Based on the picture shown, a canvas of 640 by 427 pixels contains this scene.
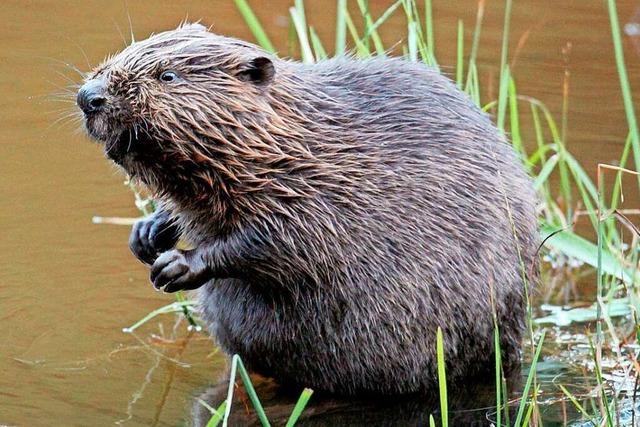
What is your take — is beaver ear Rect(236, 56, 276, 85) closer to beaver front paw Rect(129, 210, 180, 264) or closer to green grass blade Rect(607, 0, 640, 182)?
beaver front paw Rect(129, 210, 180, 264)

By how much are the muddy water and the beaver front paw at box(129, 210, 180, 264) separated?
1.23 ft

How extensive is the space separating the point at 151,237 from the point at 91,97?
823 millimetres

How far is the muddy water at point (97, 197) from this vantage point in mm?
4418

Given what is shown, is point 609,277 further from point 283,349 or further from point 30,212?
point 30,212

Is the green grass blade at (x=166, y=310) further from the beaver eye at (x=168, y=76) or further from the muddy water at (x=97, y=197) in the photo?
the beaver eye at (x=168, y=76)

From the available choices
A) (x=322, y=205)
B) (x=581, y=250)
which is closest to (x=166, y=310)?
(x=322, y=205)

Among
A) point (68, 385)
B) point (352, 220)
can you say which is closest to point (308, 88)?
point (352, 220)

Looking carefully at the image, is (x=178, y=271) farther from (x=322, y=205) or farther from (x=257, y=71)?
(x=257, y=71)

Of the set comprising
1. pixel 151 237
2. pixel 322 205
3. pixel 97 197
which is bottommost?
pixel 97 197

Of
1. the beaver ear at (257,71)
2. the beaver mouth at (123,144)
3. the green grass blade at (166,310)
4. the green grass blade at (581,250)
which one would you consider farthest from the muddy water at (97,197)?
the green grass blade at (581,250)

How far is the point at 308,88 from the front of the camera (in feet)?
14.3

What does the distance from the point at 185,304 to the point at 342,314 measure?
30.7 inches

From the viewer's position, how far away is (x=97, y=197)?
5.99 metres

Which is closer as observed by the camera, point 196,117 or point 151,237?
point 196,117
